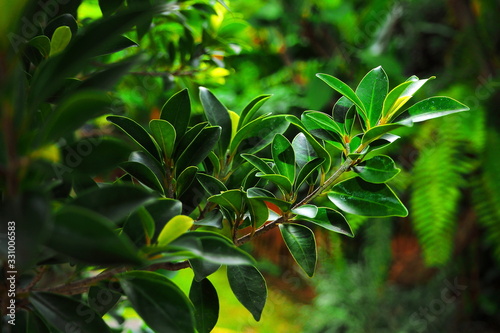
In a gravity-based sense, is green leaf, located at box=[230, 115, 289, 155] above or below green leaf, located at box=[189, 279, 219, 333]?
above

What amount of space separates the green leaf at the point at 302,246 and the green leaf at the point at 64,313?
0.12m

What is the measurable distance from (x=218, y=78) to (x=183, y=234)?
14.2 inches

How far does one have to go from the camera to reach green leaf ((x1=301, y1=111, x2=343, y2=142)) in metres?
0.28

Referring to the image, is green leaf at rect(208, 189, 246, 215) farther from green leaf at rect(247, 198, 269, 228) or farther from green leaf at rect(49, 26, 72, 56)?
green leaf at rect(49, 26, 72, 56)

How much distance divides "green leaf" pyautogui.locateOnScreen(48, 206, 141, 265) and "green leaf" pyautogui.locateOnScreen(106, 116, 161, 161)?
0.12 metres

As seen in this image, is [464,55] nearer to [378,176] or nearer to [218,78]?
[218,78]

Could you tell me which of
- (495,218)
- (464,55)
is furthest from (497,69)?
(495,218)

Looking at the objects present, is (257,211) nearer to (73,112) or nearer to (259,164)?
(259,164)

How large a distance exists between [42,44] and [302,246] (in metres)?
0.20

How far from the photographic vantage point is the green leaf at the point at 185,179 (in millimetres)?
279

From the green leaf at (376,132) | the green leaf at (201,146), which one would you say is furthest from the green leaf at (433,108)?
the green leaf at (201,146)

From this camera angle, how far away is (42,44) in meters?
0.28

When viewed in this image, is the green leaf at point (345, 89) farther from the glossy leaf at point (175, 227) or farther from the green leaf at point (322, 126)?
the glossy leaf at point (175, 227)

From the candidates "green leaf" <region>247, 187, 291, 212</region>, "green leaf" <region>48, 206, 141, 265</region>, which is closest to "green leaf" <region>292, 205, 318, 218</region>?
"green leaf" <region>247, 187, 291, 212</region>
